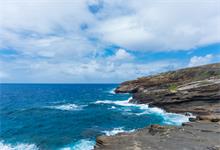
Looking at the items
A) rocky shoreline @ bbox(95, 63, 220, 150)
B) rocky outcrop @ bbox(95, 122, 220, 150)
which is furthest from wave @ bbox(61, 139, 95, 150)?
rocky outcrop @ bbox(95, 122, 220, 150)

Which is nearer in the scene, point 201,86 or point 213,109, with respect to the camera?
point 213,109

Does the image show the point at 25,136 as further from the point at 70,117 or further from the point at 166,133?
the point at 166,133

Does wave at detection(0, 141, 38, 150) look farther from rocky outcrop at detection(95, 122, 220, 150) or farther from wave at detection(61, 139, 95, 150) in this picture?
rocky outcrop at detection(95, 122, 220, 150)

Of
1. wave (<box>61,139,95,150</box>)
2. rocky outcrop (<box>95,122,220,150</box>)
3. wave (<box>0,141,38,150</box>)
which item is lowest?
wave (<box>0,141,38,150</box>)

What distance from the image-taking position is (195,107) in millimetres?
52344

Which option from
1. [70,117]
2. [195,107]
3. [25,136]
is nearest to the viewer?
[25,136]

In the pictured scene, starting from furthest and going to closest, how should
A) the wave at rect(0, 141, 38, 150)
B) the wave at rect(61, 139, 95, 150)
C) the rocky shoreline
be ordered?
1. the wave at rect(0, 141, 38, 150)
2. the wave at rect(61, 139, 95, 150)
3. the rocky shoreline

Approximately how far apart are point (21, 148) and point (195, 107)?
36.9 meters

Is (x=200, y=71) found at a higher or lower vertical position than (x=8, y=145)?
higher

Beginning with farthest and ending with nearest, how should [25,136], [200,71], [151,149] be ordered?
[200,71], [25,136], [151,149]

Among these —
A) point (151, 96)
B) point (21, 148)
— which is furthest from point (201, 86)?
point (21, 148)

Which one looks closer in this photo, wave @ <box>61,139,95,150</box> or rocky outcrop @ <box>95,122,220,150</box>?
rocky outcrop @ <box>95,122,220,150</box>

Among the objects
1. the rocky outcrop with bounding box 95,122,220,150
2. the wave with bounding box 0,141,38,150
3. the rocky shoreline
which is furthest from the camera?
the wave with bounding box 0,141,38,150

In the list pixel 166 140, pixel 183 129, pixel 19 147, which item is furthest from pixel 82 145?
pixel 183 129
